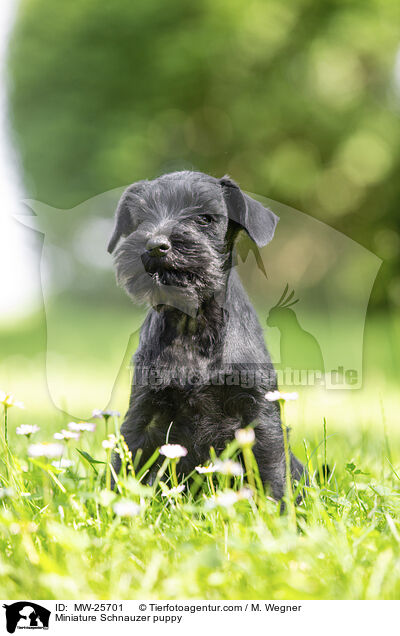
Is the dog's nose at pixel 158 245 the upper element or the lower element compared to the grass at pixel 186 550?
upper

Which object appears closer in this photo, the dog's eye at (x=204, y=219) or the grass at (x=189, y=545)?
the grass at (x=189, y=545)

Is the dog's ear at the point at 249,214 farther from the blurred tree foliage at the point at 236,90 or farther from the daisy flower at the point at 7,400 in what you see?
the blurred tree foliage at the point at 236,90

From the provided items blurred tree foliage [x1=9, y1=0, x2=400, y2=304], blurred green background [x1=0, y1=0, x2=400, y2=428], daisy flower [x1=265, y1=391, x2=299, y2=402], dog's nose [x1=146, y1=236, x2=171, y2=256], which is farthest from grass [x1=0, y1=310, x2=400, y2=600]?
blurred tree foliage [x1=9, y1=0, x2=400, y2=304]

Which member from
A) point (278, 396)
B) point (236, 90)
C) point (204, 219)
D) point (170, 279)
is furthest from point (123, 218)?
point (236, 90)

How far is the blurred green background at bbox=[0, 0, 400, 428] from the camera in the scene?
966cm

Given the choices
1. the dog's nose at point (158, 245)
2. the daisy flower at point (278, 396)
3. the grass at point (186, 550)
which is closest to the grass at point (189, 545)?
the grass at point (186, 550)

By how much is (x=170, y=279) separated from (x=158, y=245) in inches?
5.6

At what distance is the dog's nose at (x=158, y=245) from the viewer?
226cm

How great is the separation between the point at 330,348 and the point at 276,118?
8.94 m

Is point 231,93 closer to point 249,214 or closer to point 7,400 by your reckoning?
point 249,214

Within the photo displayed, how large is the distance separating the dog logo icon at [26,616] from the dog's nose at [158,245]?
4.26ft

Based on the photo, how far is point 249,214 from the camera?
8.21 feet

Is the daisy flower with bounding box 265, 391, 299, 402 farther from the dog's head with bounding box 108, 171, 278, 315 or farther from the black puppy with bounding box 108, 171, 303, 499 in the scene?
the dog's head with bounding box 108, 171, 278, 315

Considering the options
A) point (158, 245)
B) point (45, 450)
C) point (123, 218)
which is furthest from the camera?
point (123, 218)
